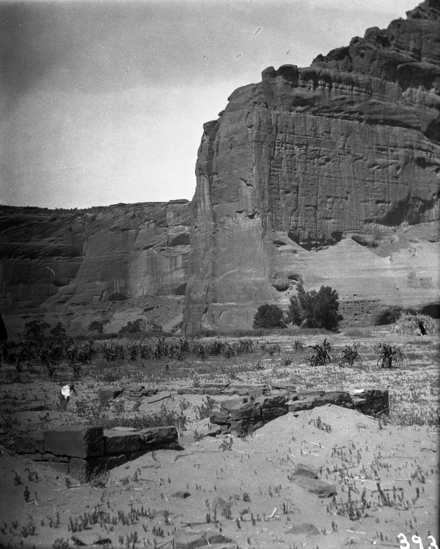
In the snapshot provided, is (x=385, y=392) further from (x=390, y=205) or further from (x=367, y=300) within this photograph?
(x=390, y=205)

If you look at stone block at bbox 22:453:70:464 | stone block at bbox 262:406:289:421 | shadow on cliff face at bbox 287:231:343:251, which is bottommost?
stone block at bbox 22:453:70:464

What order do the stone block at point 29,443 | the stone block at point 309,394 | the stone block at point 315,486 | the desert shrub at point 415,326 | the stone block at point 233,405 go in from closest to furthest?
the stone block at point 315,486 < the stone block at point 29,443 < the stone block at point 233,405 < the stone block at point 309,394 < the desert shrub at point 415,326

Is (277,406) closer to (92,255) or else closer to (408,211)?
(408,211)

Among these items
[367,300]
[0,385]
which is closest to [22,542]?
[0,385]

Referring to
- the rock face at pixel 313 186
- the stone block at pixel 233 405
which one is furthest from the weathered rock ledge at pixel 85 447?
the rock face at pixel 313 186

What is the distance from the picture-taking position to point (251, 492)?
26.3ft

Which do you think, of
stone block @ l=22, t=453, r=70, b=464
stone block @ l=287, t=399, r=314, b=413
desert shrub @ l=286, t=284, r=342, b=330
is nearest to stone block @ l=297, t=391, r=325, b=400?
stone block @ l=287, t=399, r=314, b=413

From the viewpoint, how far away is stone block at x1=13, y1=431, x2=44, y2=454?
8.70m

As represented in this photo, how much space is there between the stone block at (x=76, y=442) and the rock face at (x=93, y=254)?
10558cm

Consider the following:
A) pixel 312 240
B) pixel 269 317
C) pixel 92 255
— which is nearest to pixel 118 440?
pixel 269 317

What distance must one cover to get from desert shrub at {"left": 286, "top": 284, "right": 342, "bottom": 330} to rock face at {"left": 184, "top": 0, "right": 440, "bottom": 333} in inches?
264

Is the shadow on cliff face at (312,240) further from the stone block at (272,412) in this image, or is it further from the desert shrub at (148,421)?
the stone block at (272,412)

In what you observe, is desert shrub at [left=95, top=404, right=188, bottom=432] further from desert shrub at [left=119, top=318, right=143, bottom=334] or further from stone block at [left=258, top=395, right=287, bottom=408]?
desert shrub at [left=119, top=318, right=143, bottom=334]

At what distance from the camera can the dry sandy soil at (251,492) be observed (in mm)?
6762
